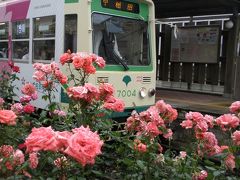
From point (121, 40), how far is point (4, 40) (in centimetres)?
299

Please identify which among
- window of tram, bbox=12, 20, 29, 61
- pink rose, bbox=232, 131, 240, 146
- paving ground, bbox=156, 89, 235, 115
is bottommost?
paving ground, bbox=156, 89, 235, 115

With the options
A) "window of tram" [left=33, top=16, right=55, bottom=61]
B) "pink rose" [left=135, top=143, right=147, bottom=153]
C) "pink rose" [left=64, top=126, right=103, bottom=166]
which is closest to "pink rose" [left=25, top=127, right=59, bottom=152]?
"pink rose" [left=64, top=126, right=103, bottom=166]

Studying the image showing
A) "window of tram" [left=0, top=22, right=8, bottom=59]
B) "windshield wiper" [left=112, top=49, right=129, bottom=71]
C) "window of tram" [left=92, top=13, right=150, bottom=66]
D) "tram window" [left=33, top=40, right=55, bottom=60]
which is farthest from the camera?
"window of tram" [left=0, top=22, right=8, bottom=59]

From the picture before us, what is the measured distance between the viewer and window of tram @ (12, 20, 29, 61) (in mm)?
6972

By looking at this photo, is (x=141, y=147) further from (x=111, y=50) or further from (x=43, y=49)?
(x=43, y=49)

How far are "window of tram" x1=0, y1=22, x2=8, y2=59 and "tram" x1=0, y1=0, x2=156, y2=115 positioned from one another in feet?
1.71

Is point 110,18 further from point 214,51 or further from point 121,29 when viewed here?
point 214,51

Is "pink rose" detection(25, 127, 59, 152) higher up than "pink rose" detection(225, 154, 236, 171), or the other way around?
"pink rose" detection(25, 127, 59, 152)

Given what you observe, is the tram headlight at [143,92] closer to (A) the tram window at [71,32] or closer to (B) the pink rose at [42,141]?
(A) the tram window at [71,32]

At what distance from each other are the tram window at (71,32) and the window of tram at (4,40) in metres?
2.42

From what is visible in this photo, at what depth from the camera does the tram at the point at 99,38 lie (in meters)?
5.75

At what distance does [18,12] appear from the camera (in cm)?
726

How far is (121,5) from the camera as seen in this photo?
620cm

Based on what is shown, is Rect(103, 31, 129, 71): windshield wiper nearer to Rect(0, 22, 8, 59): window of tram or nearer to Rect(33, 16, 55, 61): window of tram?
Rect(33, 16, 55, 61): window of tram
